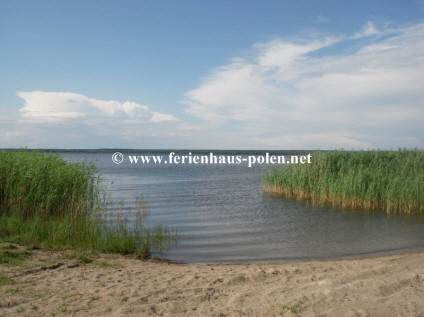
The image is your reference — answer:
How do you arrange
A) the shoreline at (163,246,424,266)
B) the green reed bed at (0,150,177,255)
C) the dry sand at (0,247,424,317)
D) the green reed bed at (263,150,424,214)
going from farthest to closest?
1. the green reed bed at (263,150,424,214)
2. the green reed bed at (0,150,177,255)
3. the shoreline at (163,246,424,266)
4. the dry sand at (0,247,424,317)

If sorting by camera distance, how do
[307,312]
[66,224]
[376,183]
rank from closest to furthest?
[307,312] < [66,224] < [376,183]

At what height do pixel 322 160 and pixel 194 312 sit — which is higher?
pixel 322 160

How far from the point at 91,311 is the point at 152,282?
1638mm

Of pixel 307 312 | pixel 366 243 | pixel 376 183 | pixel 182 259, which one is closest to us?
pixel 307 312

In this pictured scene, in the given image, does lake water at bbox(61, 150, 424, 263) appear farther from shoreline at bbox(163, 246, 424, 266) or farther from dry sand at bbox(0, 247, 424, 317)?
dry sand at bbox(0, 247, 424, 317)

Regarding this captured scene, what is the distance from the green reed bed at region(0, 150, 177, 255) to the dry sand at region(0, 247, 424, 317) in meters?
1.66

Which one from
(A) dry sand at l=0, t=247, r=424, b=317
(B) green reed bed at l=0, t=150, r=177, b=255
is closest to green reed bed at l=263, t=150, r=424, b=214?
(B) green reed bed at l=0, t=150, r=177, b=255

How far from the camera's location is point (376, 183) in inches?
728

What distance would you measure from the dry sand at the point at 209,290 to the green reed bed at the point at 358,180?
31.8ft

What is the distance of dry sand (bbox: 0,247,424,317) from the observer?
5574 mm

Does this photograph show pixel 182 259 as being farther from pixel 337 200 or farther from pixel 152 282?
pixel 337 200

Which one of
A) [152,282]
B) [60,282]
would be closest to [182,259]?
[152,282]

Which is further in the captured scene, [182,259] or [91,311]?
[182,259]

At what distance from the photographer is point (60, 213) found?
44.8 feet
